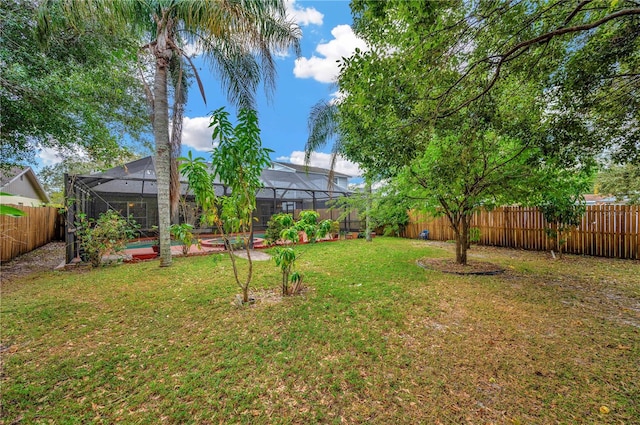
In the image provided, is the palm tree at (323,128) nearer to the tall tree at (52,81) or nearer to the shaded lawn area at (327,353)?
the tall tree at (52,81)

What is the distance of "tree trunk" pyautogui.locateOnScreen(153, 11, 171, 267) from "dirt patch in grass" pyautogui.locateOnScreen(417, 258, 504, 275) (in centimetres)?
645

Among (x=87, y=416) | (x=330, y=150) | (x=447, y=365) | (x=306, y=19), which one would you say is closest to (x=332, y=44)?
(x=306, y=19)

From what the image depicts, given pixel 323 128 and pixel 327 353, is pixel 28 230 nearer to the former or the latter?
pixel 323 128

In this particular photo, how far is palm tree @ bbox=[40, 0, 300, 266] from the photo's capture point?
193 inches

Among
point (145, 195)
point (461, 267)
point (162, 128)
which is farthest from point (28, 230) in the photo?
point (461, 267)

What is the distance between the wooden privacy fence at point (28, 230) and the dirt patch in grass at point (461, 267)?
8937 millimetres

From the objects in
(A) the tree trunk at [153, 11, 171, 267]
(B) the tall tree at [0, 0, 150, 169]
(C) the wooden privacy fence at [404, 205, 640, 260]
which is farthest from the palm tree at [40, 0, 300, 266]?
(C) the wooden privacy fence at [404, 205, 640, 260]

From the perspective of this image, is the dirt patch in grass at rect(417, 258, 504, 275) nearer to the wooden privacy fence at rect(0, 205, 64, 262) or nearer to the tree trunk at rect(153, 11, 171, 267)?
the tree trunk at rect(153, 11, 171, 267)

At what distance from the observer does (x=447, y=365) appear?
241cm

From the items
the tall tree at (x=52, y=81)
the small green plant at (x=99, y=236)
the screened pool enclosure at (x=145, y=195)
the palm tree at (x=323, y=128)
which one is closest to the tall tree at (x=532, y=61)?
the screened pool enclosure at (x=145, y=195)

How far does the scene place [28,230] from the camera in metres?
8.57

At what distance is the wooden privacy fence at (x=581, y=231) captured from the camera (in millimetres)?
6762

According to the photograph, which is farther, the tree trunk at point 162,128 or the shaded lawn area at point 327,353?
the tree trunk at point 162,128

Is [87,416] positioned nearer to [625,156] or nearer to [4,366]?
[4,366]
